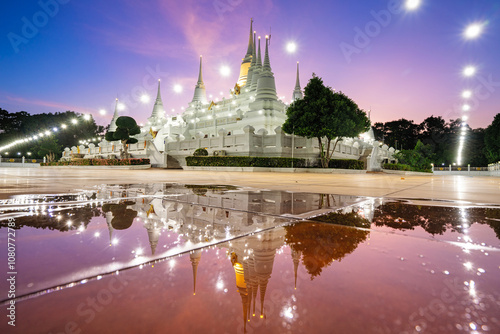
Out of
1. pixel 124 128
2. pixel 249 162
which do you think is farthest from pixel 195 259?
pixel 124 128

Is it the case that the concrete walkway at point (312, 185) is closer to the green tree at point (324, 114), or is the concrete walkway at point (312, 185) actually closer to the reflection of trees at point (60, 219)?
the reflection of trees at point (60, 219)

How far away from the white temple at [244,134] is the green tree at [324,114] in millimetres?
2988

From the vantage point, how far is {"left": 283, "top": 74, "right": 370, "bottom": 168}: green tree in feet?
59.7

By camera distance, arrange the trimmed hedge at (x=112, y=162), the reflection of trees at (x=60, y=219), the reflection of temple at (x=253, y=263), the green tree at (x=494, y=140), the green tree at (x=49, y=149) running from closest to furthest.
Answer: the reflection of temple at (x=253, y=263), the reflection of trees at (x=60, y=219), the trimmed hedge at (x=112, y=162), the green tree at (x=494, y=140), the green tree at (x=49, y=149)

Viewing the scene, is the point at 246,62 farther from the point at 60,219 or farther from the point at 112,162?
the point at 60,219

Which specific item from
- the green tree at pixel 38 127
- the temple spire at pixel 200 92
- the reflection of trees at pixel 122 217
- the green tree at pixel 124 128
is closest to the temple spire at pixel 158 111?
the temple spire at pixel 200 92

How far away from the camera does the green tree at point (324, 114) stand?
59.7 feet

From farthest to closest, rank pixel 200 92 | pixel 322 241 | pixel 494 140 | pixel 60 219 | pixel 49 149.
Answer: pixel 200 92 → pixel 49 149 → pixel 494 140 → pixel 60 219 → pixel 322 241

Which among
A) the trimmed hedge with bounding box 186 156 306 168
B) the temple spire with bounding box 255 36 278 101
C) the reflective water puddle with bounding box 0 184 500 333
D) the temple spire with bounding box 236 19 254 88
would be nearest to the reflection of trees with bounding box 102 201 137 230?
the reflective water puddle with bounding box 0 184 500 333

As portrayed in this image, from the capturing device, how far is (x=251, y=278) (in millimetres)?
844

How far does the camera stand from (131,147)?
32.8 m

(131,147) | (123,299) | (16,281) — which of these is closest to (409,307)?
(123,299)

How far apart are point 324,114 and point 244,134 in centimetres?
711

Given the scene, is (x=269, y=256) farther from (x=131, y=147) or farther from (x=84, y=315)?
(x=131, y=147)
